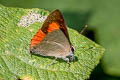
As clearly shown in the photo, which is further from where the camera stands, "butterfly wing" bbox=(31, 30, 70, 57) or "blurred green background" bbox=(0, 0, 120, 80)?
"blurred green background" bbox=(0, 0, 120, 80)

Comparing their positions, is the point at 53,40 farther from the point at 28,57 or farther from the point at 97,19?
the point at 97,19

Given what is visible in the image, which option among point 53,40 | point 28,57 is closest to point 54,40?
point 53,40

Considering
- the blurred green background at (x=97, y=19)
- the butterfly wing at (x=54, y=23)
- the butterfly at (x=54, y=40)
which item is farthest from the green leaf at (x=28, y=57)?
the blurred green background at (x=97, y=19)

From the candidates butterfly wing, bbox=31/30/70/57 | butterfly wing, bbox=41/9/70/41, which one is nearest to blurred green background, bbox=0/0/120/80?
butterfly wing, bbox=31/30/70/57

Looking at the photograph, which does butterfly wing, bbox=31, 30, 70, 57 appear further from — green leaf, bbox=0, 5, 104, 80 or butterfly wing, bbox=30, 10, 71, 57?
green leaf, bbox=0, 5, 104, 80

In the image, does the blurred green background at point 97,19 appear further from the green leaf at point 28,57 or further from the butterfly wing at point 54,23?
the butterfly wing at point 54,23

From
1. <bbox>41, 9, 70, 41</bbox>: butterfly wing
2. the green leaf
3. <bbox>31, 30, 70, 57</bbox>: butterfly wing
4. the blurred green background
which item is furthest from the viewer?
the blurred green background

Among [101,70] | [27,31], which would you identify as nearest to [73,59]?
[27,31]

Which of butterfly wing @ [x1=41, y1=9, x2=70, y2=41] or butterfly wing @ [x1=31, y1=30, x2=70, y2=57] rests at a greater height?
butterfly wing @ [x1=41, y1=9, x2=70, y2=41]

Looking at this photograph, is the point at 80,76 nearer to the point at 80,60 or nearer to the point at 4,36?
the point at 80,60
